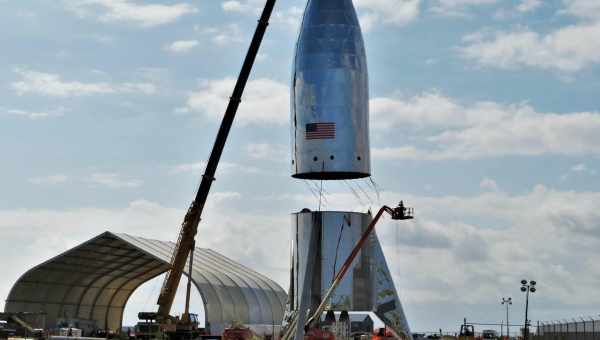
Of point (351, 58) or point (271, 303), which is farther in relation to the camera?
point (271, 303)

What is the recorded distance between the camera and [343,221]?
54312 millimetres

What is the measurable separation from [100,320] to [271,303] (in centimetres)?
1624

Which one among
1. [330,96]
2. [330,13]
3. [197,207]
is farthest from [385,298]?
[197,207]

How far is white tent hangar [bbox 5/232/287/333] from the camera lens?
78.9 meters

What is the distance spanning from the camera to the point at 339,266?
5344 centimetres

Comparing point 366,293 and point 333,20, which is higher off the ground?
point 333,20

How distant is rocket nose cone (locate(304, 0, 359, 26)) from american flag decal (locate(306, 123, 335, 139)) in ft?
17.9

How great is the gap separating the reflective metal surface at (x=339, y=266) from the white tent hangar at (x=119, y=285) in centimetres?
2376

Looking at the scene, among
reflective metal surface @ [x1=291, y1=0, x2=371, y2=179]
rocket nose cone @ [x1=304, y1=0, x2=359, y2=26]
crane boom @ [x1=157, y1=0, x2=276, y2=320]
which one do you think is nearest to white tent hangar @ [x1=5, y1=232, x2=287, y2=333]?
crane boom @ [x1=157, y1=0, x2=276, y2=320]

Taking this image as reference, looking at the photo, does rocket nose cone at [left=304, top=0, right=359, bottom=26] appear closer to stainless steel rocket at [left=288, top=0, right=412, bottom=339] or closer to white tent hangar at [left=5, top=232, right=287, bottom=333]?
stainless steel rocket at [left=288, top=0, right=412, bottom=339]

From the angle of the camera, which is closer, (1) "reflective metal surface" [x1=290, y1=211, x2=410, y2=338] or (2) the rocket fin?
(1) "reflective metal surface" [x1=290, y1=211, x2=410, y2=338]

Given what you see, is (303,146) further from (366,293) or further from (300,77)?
(366,293)

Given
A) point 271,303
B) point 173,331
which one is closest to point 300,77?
point 173,331

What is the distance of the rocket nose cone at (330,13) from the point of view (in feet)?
175
